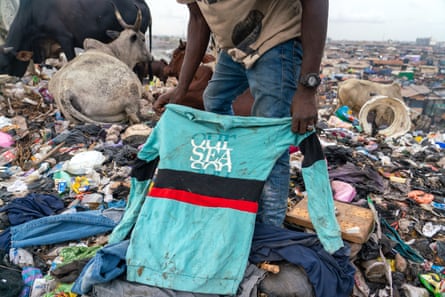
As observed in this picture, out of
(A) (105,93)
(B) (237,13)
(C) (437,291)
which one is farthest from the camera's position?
(A) (105,93)

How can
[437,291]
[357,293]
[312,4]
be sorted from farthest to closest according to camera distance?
[437,291], [357,293], [312,4]

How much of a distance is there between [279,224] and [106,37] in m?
8.19

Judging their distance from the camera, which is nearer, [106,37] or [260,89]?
[260,89]

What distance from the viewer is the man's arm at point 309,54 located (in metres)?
1.50

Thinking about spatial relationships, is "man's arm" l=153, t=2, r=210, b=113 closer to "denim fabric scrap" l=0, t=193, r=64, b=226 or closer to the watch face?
the watch face

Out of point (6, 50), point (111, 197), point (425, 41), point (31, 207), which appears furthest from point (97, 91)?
point (425, 41)

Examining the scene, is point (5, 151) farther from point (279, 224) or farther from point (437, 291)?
point (437, 291)

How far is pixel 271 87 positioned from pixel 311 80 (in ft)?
0.78

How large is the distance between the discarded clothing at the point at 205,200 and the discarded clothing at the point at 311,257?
0.31ft

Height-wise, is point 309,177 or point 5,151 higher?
point 309,177

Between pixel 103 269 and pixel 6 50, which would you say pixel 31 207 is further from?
pixel 6 50

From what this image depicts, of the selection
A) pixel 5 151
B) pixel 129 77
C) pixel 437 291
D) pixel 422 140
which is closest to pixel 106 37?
pixel 129 77

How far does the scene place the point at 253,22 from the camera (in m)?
1.69

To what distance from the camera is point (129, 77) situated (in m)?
Result: 5.18
